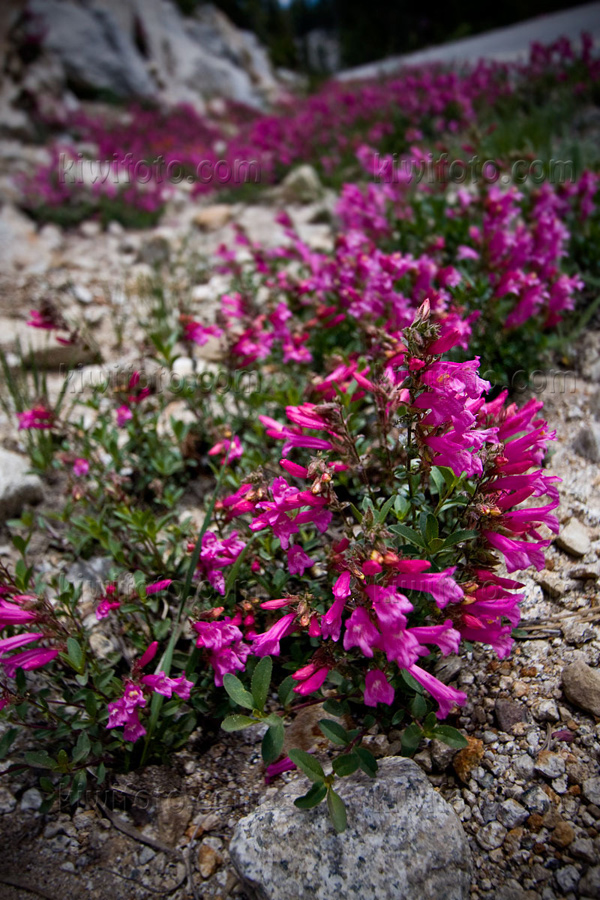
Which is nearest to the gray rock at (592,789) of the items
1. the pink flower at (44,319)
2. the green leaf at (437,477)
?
the green leaf at (437,477)

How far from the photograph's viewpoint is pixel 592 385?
291 centimetres

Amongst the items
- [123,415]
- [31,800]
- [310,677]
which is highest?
[123,415]

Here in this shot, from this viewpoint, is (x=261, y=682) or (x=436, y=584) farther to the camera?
(x=261, y=682)

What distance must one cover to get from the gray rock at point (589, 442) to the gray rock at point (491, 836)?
1617 millimetres

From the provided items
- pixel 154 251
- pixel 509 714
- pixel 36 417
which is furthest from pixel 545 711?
pixel 154 251

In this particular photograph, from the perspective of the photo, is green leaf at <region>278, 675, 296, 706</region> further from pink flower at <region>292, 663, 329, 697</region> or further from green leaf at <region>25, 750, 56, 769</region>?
green leaf at <region>25, 750, 56, 769</region>

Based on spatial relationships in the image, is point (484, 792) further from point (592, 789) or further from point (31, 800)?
point (31, 800)

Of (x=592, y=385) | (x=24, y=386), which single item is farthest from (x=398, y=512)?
(x=24, y=386)

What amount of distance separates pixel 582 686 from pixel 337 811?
0.84 meters

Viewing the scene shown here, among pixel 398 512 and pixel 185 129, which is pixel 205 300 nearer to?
pixel 398 512

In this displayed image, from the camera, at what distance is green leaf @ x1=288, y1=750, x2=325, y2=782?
1.46m

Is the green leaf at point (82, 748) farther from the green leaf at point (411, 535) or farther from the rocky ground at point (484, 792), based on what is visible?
the green leaf at point (411, 535)

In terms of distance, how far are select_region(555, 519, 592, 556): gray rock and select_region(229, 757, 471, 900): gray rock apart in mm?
1063

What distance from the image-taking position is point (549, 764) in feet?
5.17
